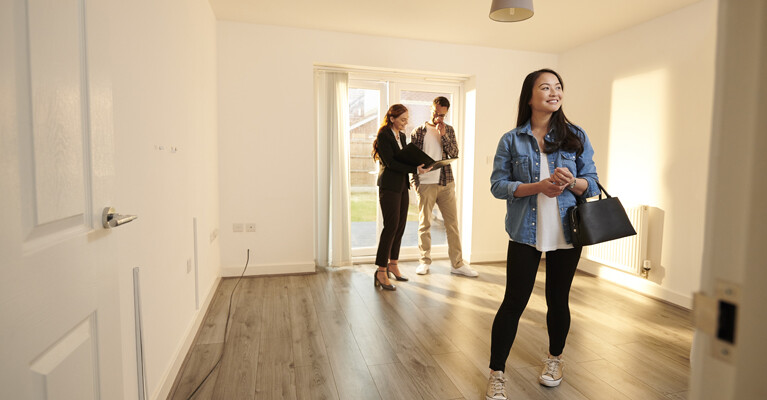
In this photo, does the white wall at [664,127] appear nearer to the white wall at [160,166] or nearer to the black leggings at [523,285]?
the black leggings at [523,285]

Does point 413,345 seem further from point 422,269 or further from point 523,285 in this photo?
point 422,269

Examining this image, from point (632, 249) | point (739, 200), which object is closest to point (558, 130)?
point (739, 200)

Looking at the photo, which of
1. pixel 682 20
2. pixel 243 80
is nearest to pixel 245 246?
pixel 243 80

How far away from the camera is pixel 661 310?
317 cm

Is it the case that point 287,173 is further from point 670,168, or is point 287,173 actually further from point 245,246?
point 670,168

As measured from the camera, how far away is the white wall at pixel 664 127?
315 centimetres

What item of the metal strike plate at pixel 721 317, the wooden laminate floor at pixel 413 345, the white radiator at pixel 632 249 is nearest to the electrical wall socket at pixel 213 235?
the wooden laminate floor at pixel 413 345

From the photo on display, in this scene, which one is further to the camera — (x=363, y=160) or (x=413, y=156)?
(x=363, y=160)

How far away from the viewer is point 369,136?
450 centimetres

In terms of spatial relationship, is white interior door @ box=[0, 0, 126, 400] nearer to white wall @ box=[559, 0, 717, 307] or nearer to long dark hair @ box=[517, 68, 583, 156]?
long dark hair @ box=[517, 68, 583, 156]

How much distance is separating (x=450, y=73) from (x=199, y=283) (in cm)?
318

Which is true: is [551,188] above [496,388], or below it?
above

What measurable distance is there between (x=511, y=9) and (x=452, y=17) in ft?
4.27

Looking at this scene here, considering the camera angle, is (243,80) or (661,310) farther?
(243,80)
